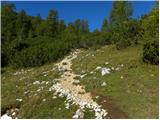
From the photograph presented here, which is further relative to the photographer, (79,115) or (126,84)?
(126,84)

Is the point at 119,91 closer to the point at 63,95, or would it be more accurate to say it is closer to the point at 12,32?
the point at 63,95

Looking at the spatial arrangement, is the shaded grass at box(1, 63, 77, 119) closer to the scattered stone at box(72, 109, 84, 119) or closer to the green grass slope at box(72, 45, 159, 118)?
the scattered stone at box(72, 109, 84, 119)

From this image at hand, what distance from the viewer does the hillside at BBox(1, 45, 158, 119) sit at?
2481cm

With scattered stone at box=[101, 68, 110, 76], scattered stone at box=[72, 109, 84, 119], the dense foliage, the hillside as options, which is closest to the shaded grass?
the hillside

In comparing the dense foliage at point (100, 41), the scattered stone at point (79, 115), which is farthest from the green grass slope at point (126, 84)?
the dense foliage at point (100, 41)

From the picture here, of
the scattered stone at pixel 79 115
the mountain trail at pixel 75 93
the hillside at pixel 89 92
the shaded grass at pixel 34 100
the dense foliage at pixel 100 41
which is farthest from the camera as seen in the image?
the dense foliage at pixel 100 41

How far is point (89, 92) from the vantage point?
1113 inches

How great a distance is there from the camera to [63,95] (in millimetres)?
28000

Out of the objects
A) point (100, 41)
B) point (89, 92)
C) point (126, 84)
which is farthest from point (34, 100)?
point (100, 41)

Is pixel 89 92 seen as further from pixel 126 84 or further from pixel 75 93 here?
pixel 126 84

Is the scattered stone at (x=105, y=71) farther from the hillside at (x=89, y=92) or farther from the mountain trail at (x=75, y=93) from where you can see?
the mountain trail at (x=75, y=93)

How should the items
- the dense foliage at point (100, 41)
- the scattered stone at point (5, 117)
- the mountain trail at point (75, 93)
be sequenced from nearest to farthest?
the mountain trail at point (75, 93), the scattered stone at point (5, 117), the dense foliage at point (100, 41)

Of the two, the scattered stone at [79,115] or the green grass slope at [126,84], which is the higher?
the green grass slope at [126,84]

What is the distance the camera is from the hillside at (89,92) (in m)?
24.8
